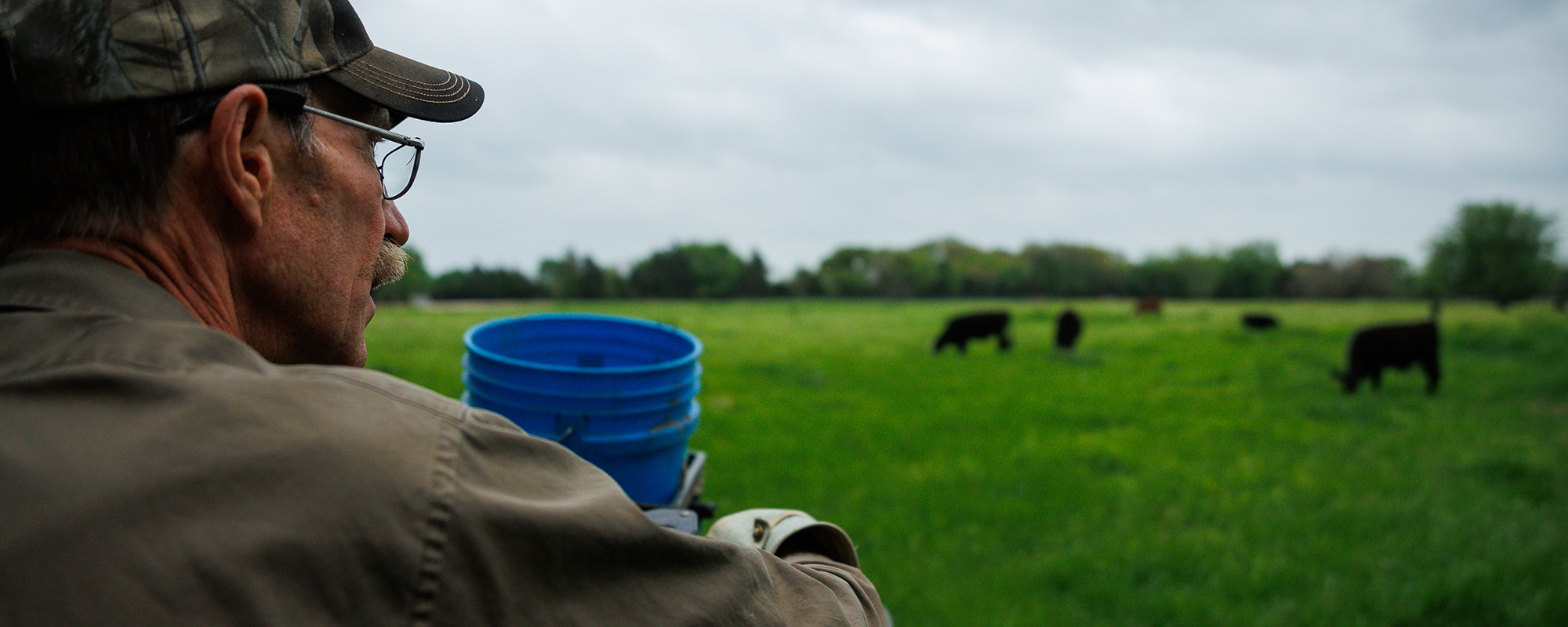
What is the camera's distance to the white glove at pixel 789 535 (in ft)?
4.99

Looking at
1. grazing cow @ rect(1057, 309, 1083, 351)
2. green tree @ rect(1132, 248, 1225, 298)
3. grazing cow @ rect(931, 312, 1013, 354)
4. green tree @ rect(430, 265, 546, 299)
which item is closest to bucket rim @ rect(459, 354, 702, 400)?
green tree @ rect(430, 265, 546, 299)

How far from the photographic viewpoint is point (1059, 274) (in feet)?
165

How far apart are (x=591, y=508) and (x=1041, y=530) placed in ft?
16.5

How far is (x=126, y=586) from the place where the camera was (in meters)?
0.70

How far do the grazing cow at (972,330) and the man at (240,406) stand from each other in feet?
54.5

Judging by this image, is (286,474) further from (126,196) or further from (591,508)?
(126,196)

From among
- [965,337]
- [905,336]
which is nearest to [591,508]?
[965,337]

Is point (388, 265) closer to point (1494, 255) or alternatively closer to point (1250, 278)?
point (1494, 255)

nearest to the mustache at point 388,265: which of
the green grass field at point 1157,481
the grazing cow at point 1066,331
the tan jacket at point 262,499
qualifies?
the tan jacket at point 262,499

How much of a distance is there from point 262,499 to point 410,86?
0.91 meters

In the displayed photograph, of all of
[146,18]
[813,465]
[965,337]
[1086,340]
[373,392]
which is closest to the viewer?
[373,392]

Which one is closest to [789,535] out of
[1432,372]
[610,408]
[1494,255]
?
[610,408]

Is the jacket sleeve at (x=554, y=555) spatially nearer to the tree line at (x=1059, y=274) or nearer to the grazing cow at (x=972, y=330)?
the tree line at (x=1059, y=274)

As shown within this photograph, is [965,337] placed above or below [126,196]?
below
